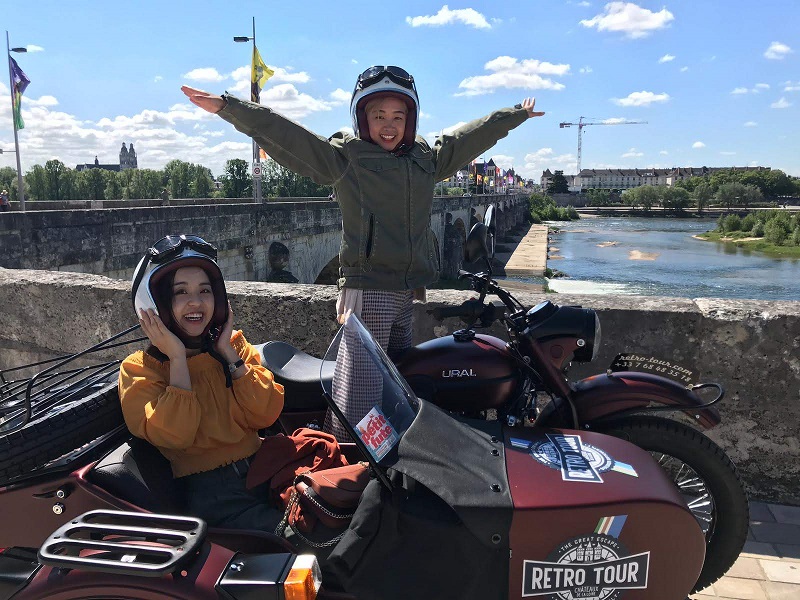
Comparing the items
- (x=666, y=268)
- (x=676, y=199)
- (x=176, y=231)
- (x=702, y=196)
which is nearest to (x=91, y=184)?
(x=666, y=268)

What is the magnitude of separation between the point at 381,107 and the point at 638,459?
1.62m

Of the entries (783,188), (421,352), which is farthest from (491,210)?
(783,188)

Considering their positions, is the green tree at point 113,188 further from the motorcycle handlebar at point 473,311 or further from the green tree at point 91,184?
the motorcycle handlebar at point 473,311

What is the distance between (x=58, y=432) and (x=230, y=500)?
0.52 metres

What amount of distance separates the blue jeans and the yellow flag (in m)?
23.5

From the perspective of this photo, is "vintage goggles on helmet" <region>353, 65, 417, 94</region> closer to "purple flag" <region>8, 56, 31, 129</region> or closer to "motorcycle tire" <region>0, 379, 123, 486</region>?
"motorcycle tire" <region>0, 379, 123, 486</region>

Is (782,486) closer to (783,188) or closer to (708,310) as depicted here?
(708,310)

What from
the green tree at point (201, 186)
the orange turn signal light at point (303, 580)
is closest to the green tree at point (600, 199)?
the green tree at point (201, 186)

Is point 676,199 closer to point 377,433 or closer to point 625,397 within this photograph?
point 625,397

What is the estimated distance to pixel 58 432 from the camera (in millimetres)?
1719

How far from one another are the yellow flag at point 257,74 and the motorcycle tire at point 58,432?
23.5 metres

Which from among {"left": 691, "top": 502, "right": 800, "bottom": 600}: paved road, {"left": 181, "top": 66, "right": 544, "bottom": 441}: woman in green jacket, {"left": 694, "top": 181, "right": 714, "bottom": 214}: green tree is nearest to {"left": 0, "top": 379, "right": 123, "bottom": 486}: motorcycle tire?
{"left": 181, "top": 66, "right": 544, "bottom": 441}: woman in green jacket

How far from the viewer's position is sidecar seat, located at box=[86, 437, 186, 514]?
5.47 feet

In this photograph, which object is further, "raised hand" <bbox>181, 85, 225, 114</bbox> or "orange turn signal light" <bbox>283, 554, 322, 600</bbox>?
"raised hand" <bbox>181, 85, 225, 114</bbox>
